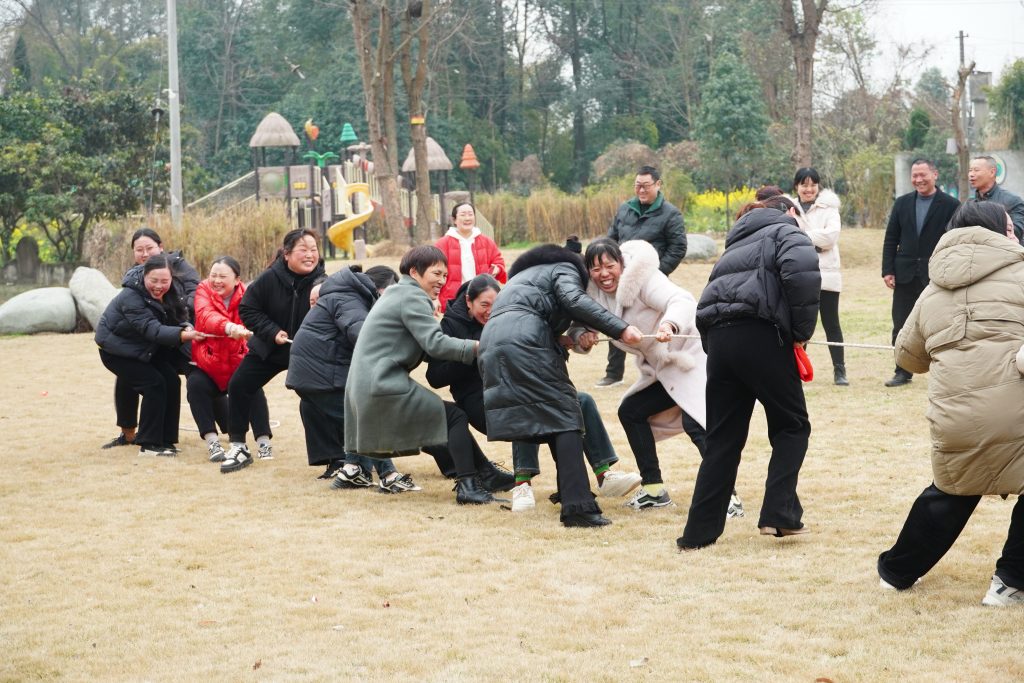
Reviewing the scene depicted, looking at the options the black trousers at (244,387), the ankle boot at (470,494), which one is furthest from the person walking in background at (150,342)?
the ankle boot at (470,494)

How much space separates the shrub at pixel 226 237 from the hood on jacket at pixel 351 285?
44.6 ft

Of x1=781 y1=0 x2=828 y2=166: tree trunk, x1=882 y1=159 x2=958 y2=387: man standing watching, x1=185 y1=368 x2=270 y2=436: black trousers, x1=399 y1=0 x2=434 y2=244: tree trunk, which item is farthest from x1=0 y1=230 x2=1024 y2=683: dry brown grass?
x1=399 y1=0 x2=434 y2=244: tree trunk

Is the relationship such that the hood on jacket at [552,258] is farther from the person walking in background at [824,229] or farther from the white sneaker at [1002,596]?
the person walking in background at [824,229]

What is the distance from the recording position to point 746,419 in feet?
19.7

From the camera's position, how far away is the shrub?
21859mm

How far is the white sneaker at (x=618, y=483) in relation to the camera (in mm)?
7141

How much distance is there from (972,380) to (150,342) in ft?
20.8

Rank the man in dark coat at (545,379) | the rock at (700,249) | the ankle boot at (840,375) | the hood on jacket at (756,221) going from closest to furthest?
the hood on jacket at (756,221) < the man in dark coat at (545,379) < the ankle boot at (840,375) < the rock at (700,249)

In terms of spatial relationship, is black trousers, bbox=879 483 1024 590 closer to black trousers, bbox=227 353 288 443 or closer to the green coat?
the green coat

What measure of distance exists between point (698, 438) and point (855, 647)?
2.31 metres

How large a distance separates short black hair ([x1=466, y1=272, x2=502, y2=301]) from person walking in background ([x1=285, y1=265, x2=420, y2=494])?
820 mm

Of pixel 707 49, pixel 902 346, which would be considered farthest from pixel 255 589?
pixel 707 49

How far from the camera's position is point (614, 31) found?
5138 cm

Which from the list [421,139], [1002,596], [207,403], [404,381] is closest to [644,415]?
[404,381]
